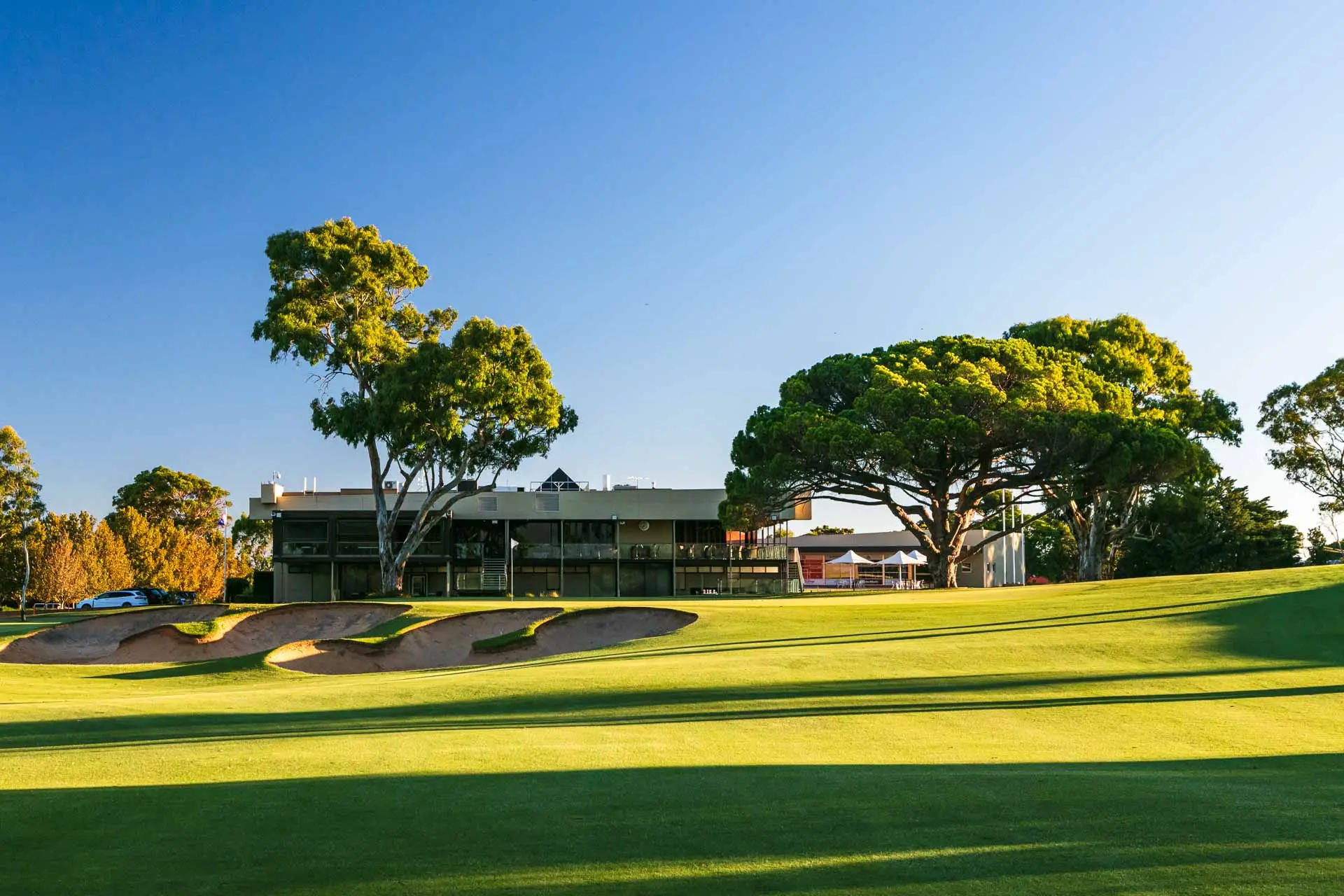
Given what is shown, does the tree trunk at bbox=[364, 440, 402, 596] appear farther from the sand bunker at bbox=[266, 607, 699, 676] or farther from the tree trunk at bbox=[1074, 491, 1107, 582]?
the tree trunk at bbox=[1074, 491, 1107, 582]

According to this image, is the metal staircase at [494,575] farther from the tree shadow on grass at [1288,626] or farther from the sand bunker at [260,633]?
the tree shadow on grass at [1288,626]

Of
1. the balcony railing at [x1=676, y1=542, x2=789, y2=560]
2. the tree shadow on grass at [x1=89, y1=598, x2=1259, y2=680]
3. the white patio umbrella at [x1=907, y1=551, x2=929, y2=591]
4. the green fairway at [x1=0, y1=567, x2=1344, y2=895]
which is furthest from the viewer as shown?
the white patio umbrella at [x1=907, y1=551, x2=929, y2=591]

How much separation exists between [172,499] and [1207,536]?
71.5 meters

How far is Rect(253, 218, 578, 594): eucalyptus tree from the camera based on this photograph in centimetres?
4281

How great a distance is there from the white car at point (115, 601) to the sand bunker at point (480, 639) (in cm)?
3224

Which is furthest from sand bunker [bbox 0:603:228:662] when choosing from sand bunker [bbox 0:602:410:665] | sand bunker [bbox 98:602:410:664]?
sand bunker [bbox 98:602:410:664]

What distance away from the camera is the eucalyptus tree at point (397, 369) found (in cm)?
4281

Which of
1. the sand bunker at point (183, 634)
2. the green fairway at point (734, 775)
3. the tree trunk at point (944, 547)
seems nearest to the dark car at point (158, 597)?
the sand bunker at point (183, 634)

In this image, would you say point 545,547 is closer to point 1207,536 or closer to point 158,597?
point 158,597

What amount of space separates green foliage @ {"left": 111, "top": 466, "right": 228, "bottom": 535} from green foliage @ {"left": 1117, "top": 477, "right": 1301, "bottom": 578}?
2630 inches

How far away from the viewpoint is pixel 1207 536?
181 feet

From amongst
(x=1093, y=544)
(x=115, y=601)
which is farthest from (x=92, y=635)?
(x=1093, y=544)

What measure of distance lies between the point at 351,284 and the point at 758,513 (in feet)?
64.5

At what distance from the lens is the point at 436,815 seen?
6672 millimetres
